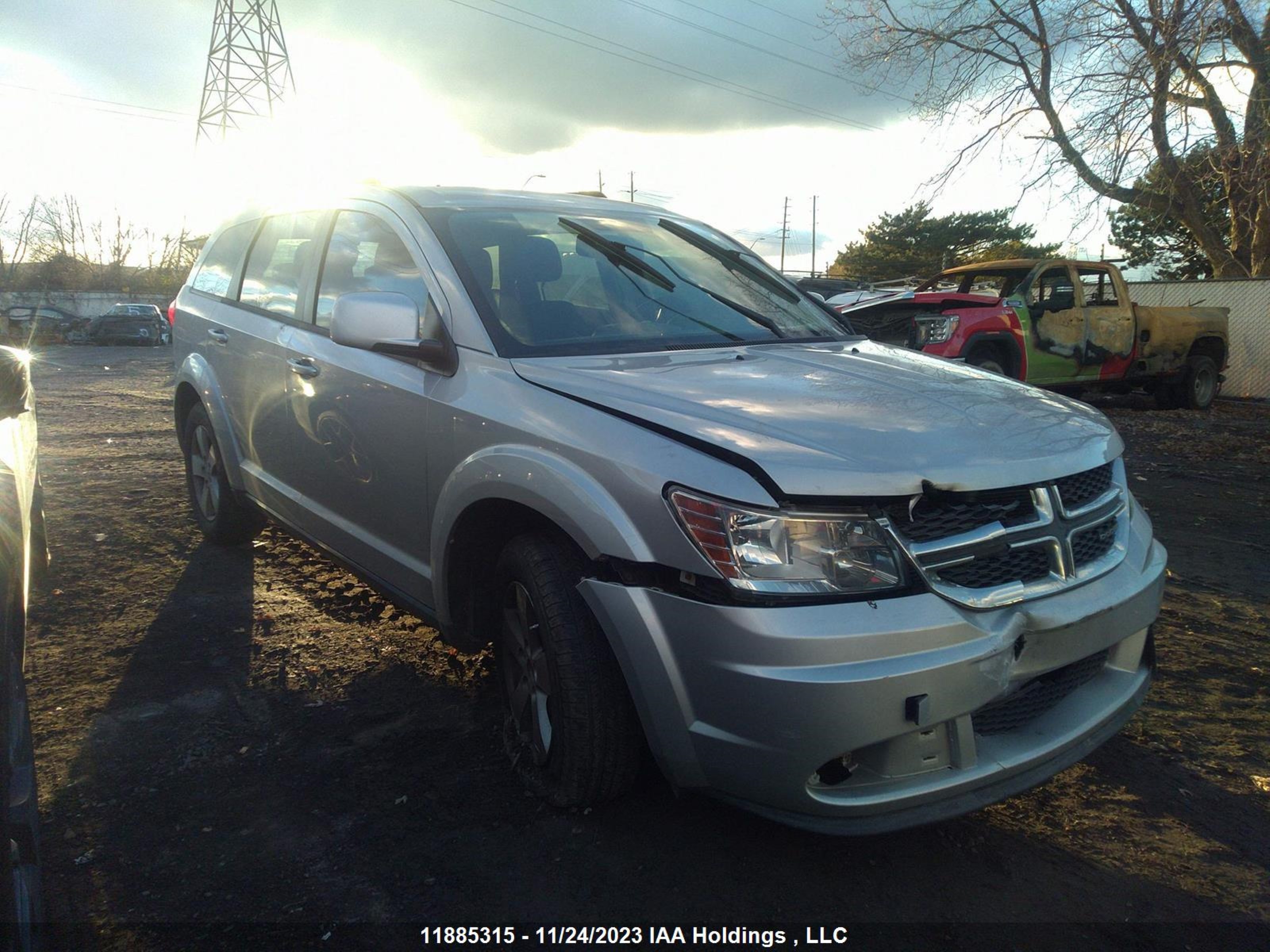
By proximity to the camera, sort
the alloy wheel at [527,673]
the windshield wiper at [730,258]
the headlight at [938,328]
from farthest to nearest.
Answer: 1. the headlight at [938,328]
2. the windshield wiper at [730,258]
3. the alloy wheel at [527,673]

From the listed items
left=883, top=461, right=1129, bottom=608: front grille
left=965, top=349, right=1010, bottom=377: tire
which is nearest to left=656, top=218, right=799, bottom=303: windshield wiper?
left=883, top=461, right=1129, bottom=608: front grille

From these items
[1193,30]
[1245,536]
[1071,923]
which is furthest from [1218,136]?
[1071,923]

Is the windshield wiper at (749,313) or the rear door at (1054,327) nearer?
the windshield wiper at (749,313)

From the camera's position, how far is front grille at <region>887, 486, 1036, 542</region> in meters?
2.09

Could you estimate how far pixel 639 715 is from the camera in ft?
7.33

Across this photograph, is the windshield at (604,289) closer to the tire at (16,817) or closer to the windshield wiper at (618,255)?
the windshield wiper at (618,255)

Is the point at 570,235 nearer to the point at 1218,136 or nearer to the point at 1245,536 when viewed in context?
the point at 1245,536

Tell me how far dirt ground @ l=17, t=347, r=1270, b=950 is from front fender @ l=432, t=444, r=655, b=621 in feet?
2.22

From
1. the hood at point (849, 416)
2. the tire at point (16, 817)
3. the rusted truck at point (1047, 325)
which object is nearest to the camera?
the tire at point (16, 817)

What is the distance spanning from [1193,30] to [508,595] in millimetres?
11614

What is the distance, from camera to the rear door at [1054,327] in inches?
415

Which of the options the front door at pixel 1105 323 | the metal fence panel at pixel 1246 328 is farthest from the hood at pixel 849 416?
the metal fence panel at pixel 1246 328

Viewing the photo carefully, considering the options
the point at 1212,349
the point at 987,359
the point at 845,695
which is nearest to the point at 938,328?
the point at 987,359

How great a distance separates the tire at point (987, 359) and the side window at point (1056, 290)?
851 mm
